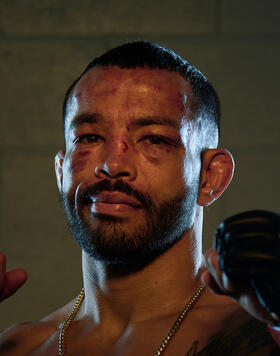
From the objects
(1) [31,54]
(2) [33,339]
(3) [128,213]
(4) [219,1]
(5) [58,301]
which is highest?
(4) [219,1]

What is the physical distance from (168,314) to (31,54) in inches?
51.8

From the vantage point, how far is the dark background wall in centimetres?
214

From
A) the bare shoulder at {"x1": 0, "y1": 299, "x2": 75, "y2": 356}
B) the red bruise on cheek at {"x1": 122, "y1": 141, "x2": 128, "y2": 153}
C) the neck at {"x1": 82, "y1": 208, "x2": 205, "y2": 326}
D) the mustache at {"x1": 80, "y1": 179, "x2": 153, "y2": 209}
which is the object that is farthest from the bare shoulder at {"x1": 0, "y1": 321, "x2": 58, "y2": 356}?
the red bruise on cheek at {"x1": 122, "y1": 141, "x2": 128, "y2": 153}

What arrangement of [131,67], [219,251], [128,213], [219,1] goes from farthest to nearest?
[219,1] < [131,67] < [128,213] < [219,251]

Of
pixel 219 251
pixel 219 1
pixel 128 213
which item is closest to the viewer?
pixel 219 251

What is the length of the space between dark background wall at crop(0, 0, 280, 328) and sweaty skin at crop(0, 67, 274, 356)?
0.73 meters

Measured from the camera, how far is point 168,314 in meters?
1.29

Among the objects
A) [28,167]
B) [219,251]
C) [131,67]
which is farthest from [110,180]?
[28,167]

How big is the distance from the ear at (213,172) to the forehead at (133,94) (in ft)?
0.38

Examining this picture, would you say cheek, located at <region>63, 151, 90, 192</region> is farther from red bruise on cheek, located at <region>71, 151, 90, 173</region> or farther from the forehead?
the forehead

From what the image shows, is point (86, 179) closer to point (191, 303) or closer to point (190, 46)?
point (191, 303)

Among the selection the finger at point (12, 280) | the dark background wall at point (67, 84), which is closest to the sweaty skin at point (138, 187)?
the finger at point (12, 280)

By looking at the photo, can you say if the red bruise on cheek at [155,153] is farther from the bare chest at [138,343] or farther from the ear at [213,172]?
the bare chest at [138,343]

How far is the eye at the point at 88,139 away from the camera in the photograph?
1.35 meters
